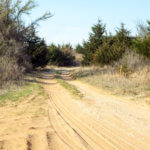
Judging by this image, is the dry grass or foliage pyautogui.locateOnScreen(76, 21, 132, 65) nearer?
the dry grass

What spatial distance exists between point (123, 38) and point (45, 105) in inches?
655

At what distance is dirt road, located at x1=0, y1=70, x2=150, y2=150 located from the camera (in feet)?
12.7

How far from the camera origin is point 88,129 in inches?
190

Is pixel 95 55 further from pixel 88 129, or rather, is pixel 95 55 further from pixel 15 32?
pixel 88 129

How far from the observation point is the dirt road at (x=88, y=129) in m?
3.86

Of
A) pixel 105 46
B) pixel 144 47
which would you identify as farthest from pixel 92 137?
pixel 105 46

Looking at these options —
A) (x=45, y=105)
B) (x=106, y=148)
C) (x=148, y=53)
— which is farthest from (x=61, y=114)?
(x=148, y=53)

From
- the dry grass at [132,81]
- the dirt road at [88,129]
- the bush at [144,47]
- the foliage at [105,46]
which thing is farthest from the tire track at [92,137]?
the foliage at [105,46]

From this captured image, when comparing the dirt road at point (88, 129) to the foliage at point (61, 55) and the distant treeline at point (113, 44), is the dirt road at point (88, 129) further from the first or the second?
the foliage at point (61, 55)

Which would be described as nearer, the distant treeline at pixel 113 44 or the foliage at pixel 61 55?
the distant treeline at pixel 113 44

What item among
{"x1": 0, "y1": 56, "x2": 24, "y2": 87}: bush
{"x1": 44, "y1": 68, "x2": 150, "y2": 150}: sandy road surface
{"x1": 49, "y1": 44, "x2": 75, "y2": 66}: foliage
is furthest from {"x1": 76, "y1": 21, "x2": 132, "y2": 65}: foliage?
{"x1": 49, "y1": 44, "x2": 75, "y2": 66}: foliage

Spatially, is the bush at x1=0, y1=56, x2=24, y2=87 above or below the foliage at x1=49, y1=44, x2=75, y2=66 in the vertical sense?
below

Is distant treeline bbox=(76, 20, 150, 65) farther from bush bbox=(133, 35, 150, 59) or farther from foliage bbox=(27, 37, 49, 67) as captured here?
foliage bbox=(27, 37, 49, 67)

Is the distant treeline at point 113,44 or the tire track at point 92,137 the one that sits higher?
the distant treeline at point 113,44
